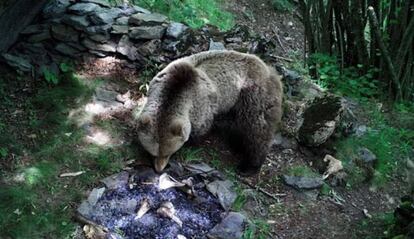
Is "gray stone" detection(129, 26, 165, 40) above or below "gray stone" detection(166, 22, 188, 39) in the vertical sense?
below

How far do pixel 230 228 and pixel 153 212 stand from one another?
2.39 ft

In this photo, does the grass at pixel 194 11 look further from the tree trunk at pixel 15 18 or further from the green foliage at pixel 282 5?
the green foliage at pixel 282 5

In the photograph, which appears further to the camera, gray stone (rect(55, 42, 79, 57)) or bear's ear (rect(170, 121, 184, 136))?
gray stone (rect(55, 42, 79, 57))

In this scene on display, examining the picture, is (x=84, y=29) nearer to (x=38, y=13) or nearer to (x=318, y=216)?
(x=38, y=13)

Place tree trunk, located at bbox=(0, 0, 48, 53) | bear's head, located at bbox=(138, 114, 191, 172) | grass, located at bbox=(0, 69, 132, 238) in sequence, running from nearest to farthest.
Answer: grass, located at bbox=(0, 69, 132, 238), bear's head, located at bbox=(138, 114, 191, 172), tree trunk, located at bbox=(0, 0, 48, 53)

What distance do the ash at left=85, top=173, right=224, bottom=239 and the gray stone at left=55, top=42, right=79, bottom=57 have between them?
2.20 metres

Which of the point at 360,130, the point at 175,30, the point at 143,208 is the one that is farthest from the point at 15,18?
the point at 360,130

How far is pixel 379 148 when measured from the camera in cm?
620

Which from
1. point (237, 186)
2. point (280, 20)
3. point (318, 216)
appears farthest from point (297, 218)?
point (280, 20)

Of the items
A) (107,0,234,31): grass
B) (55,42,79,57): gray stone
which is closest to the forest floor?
(55,42,79,57): gray stone

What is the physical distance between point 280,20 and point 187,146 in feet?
20.2

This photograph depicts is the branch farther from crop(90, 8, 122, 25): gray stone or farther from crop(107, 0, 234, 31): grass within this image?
crop(90, 8, 122, 25): gray stone

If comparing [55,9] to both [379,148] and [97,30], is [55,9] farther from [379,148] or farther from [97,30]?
[379,148]

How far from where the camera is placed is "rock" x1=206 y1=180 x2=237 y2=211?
187 inches
